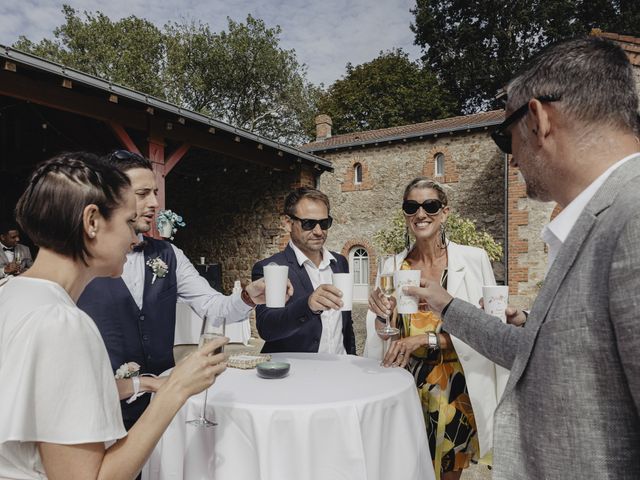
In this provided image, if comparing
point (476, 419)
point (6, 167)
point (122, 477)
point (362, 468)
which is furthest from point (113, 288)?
point (6, 167)

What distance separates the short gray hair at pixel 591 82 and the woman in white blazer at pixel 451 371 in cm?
143

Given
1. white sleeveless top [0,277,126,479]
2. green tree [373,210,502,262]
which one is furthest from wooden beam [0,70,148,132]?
green tree [373,210,502,262]

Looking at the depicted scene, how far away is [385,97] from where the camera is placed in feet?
87.6

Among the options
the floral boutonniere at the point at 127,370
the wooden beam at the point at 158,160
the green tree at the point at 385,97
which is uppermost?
the green tree at the point at 385,97

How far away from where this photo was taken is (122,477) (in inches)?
44.0

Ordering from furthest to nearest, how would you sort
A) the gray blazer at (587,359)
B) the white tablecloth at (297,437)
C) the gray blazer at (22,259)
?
the gray blazer at (22,259)
the white tablecloth at (297,437)
the gray blazer at (587,359)

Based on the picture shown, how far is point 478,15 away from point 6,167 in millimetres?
25567

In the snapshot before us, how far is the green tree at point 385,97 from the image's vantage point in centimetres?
2605

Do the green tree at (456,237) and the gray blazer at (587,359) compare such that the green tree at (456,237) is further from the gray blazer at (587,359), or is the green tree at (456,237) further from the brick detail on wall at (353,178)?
the gray blazer at (587,359)

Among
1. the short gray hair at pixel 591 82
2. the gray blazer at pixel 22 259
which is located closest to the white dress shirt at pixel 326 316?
the short gray hair at pixel 591 82

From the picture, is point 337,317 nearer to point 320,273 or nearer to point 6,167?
point 320,273

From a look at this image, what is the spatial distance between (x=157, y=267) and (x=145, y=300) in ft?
0.64

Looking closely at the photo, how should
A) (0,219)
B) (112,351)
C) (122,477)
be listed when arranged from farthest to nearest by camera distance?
1. (0,219)
2. (112,351)
3. (122,477)

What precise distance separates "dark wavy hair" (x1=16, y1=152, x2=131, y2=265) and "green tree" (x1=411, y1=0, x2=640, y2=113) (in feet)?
81.7
